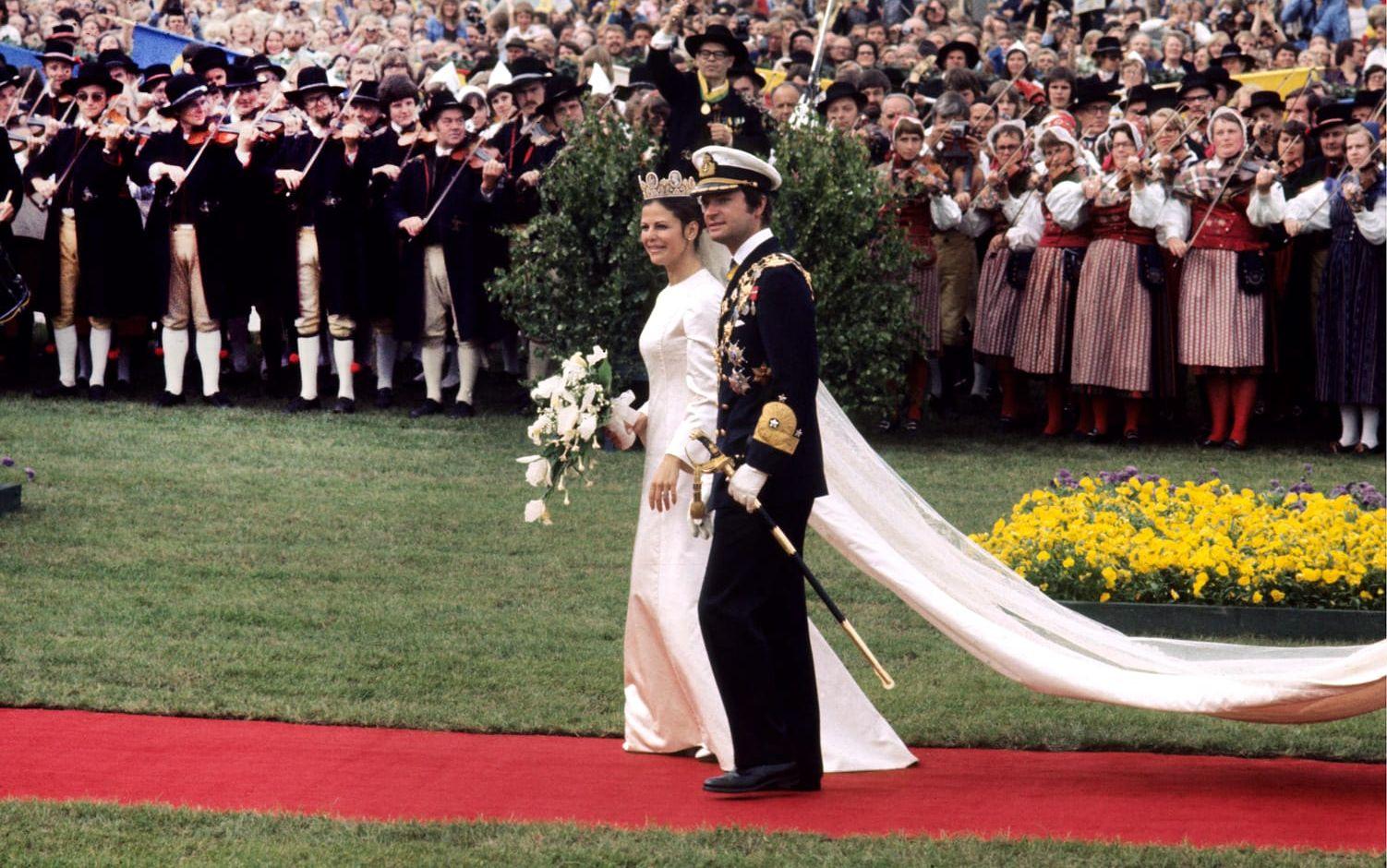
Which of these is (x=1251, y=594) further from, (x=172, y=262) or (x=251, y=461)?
(x=172, y=262)

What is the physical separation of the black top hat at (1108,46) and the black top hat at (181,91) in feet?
24.8

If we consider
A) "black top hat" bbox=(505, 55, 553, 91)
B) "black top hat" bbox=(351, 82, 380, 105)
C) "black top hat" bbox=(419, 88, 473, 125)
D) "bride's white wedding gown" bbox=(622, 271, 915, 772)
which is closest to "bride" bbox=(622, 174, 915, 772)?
"bride's white wedding gown" bbox=(622, 271, 915, 772)

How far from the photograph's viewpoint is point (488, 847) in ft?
16.3

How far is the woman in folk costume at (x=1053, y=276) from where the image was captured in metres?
12.5

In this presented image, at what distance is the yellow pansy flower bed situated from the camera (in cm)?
797

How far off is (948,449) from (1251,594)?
14.1 feet

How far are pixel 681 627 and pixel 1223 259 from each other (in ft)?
23.5

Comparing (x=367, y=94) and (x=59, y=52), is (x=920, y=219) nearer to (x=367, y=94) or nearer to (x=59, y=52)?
(x=367, y=94)

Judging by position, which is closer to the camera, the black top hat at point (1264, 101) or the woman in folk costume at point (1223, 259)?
the woman in folk costume at point (1223, 259)

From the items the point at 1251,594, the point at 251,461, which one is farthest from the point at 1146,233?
the point at 251,461

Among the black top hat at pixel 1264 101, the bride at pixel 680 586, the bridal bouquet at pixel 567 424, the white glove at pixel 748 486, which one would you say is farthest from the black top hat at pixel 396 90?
the white glove at pixel 748 486

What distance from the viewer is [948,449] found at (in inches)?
479

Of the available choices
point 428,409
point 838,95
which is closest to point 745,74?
point 838,95

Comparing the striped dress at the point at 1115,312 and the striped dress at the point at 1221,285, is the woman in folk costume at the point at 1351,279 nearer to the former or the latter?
the striped dress at the point at 1221,285
